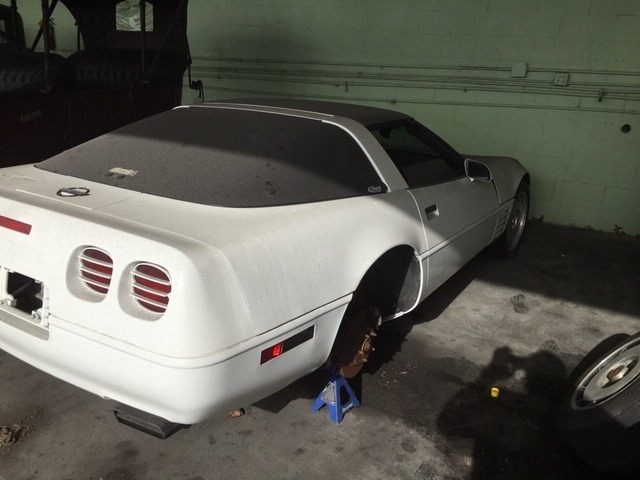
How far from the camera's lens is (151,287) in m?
1.86

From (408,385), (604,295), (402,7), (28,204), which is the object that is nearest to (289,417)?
(408,385)

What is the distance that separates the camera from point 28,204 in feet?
7.04

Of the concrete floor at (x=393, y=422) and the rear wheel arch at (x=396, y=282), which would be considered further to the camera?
the rear wheel arch at (x=396, y=282)

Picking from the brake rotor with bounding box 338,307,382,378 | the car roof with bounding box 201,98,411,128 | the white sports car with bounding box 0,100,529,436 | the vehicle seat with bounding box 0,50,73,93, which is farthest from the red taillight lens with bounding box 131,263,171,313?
the vehicle seat with bounding box 0,50,73,93

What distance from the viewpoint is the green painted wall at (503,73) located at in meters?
5.70

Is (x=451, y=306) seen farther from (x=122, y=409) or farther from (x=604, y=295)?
(x=122, y=409)

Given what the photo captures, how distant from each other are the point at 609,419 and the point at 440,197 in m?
1.52

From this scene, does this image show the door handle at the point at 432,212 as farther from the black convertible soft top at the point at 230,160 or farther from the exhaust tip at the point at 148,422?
the exhaust tip at the point at 148,422

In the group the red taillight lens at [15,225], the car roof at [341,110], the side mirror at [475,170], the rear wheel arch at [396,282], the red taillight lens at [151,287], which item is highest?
the car roof at [341,110]

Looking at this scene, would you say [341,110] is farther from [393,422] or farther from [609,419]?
[609,419]

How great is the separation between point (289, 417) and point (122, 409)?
933 millimetres

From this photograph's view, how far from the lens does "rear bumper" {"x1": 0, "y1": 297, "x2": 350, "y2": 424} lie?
1802 millimetres

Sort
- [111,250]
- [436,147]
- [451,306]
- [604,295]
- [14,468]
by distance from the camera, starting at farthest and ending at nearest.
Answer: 1. [604,295]
2. [451,306]
3. [436,147]
4. [14,468]
5. [111,250]

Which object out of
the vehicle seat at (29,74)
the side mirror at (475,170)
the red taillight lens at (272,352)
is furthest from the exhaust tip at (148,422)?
the vehicle seat at (29,74)
